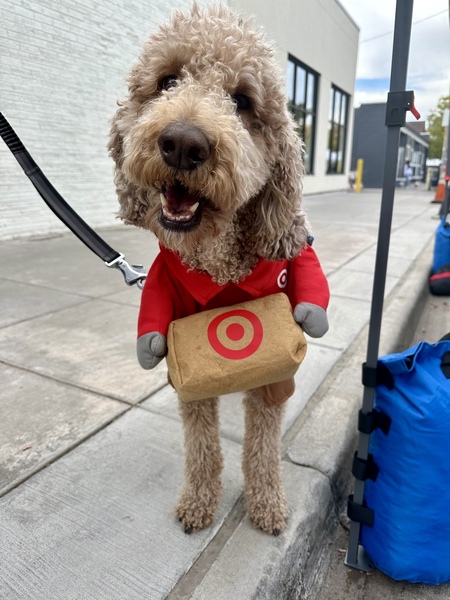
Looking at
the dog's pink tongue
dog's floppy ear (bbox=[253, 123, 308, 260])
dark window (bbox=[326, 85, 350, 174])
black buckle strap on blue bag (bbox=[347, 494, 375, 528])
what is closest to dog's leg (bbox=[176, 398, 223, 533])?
black buckle strap on blue bag (bbox=[347, 494, 375, 528])

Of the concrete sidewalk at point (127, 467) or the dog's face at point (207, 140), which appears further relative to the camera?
the concrete sidewalk at point (127, 467)

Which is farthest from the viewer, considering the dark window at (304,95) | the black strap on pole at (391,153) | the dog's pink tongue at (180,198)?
the dark window at (304,95)

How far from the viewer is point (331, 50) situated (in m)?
17.6

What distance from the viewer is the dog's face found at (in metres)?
1.18

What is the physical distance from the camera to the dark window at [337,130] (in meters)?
19.9

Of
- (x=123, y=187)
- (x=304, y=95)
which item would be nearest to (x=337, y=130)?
(x=304, y=95)

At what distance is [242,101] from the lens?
1.42 meters

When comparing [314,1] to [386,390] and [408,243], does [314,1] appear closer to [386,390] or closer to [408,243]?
[408,243]

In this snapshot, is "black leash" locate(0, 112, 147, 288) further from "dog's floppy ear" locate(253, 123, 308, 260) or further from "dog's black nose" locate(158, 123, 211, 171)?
"dog's black nose" locate(158, 123, 211, 171)

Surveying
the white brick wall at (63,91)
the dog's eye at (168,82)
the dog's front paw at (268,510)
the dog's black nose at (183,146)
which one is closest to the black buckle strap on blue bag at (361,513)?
the dog's front paw at (268,510)

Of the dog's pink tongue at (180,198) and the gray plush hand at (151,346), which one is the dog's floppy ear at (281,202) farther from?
the gray plush hand at (151,346)

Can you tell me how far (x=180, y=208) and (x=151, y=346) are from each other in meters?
0.51

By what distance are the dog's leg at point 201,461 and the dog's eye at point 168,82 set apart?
3.89 ft

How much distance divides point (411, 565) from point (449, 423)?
0.61m
